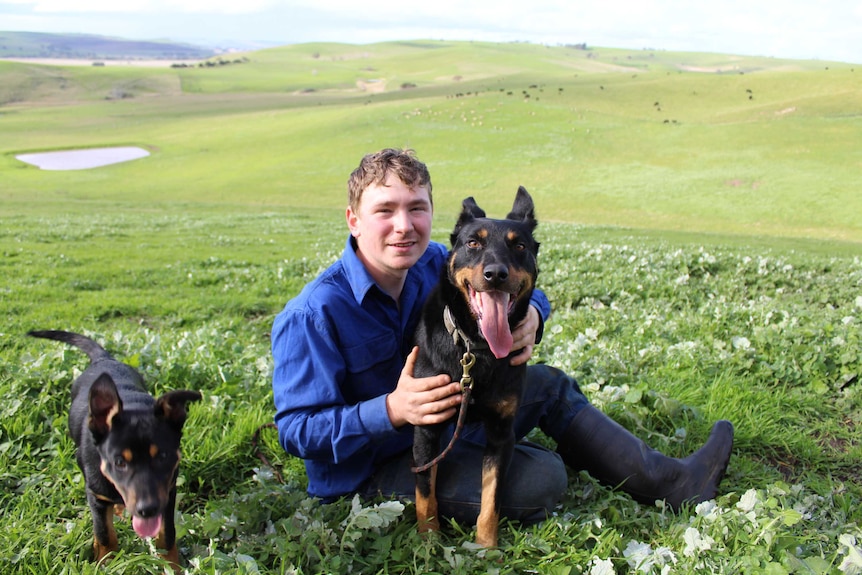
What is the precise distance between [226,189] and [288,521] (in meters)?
40.0

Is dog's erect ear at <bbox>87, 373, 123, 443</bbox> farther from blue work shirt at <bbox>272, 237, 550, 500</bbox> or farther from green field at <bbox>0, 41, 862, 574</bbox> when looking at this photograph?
blue work shirt at <bbox>272, 237, 550, 500</bbox>

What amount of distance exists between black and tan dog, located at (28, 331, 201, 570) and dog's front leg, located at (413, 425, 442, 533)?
3.98 ft

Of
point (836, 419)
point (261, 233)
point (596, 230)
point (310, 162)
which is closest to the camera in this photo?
point (836, 419)

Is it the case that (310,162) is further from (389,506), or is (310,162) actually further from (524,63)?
(524,63)

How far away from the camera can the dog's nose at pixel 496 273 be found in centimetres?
313

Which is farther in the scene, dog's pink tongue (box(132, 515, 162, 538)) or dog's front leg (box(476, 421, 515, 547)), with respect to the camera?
dog's front leg (box(476, 421, 515, 547))

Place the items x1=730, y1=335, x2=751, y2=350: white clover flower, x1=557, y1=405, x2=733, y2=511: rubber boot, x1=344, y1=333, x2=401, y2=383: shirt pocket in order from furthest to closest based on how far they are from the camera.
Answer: x1=730, y1=335, x2=751, y2=350: white clover flower < x1=557, y1=405, x2=733, y2=511: rubber boot < x1=344, y1=333, x2=401, y2=383: shirt pocket

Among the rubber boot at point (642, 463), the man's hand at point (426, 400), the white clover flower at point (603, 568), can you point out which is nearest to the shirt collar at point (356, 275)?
the man's hand at point (426, 400)

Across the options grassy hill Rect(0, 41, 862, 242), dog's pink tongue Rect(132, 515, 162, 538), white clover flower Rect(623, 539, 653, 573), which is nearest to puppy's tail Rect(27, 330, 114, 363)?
dog's pink tongue Rect(132, 515, 162, 538)

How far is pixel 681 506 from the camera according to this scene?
389cm

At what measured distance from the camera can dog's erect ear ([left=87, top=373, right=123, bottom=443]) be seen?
2.89m

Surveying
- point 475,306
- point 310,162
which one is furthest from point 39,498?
point 310,162

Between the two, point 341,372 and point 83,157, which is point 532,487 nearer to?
point 341,372

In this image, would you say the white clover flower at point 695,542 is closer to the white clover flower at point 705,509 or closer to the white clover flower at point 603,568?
the white clover flower at point 705,509
